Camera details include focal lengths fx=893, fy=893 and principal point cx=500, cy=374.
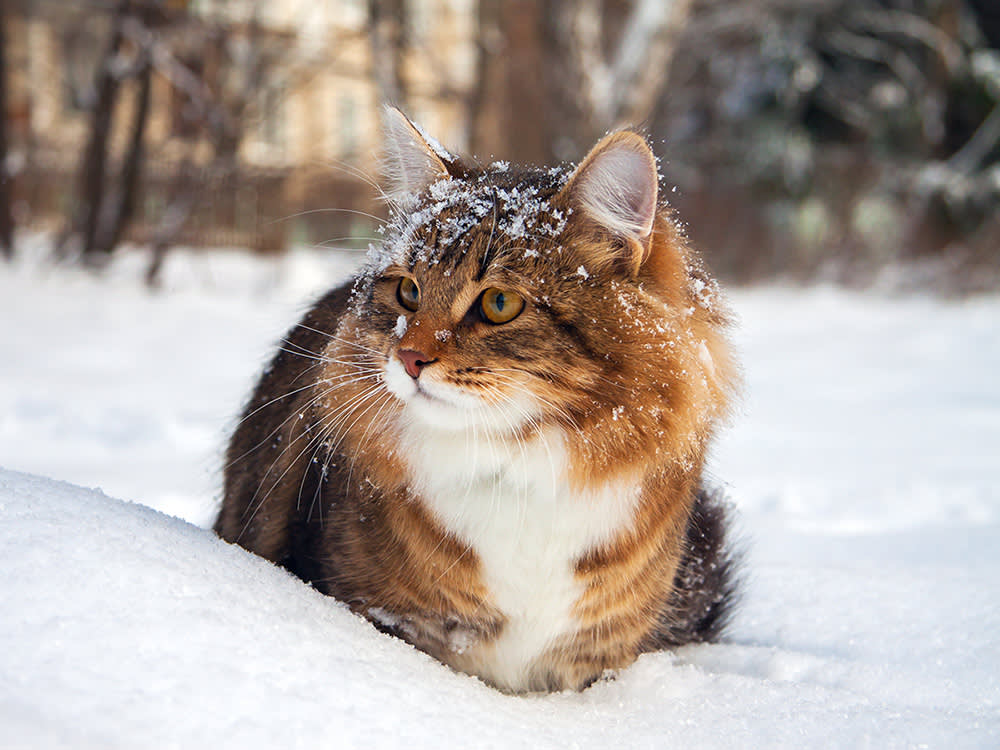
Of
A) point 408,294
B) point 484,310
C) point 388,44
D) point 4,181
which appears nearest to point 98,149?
point 4,181

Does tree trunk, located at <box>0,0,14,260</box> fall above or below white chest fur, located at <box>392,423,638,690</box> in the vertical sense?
below

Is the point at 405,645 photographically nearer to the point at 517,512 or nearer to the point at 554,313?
the point at 517,512

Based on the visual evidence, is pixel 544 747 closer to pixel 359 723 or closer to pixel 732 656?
pixel 359 723

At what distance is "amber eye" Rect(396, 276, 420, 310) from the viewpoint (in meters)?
1.77

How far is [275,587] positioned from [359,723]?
1.34 feet

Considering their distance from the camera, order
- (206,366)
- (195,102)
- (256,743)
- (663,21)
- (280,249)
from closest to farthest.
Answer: (256,743), (206,366), (195,102), (663,21), (280,249)

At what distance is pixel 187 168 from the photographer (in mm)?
8539

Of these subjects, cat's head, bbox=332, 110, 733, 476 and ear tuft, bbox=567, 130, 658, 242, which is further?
ear tuft, bbox=567, 130, 658, 242

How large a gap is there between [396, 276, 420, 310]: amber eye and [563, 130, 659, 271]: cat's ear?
0.36 meters

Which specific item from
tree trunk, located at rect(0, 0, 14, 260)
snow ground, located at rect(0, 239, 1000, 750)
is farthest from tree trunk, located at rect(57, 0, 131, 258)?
snow ground, located at rect(0, 239, 1000, 750)

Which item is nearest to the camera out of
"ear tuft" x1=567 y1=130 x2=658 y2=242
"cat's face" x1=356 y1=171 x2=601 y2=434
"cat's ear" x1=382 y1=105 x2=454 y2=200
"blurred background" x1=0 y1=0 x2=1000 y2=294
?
"cat's face" x1=356 y1=171 x2=601 y2=434

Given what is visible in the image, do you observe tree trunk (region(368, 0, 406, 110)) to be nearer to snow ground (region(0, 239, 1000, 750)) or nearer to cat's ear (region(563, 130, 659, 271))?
snow ground (region(0, 239, 1000, 750))

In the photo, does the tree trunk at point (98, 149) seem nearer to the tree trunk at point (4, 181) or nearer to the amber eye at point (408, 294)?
the tree trunk at point (4, 181)

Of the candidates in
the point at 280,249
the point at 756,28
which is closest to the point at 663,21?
the point at 756,28
